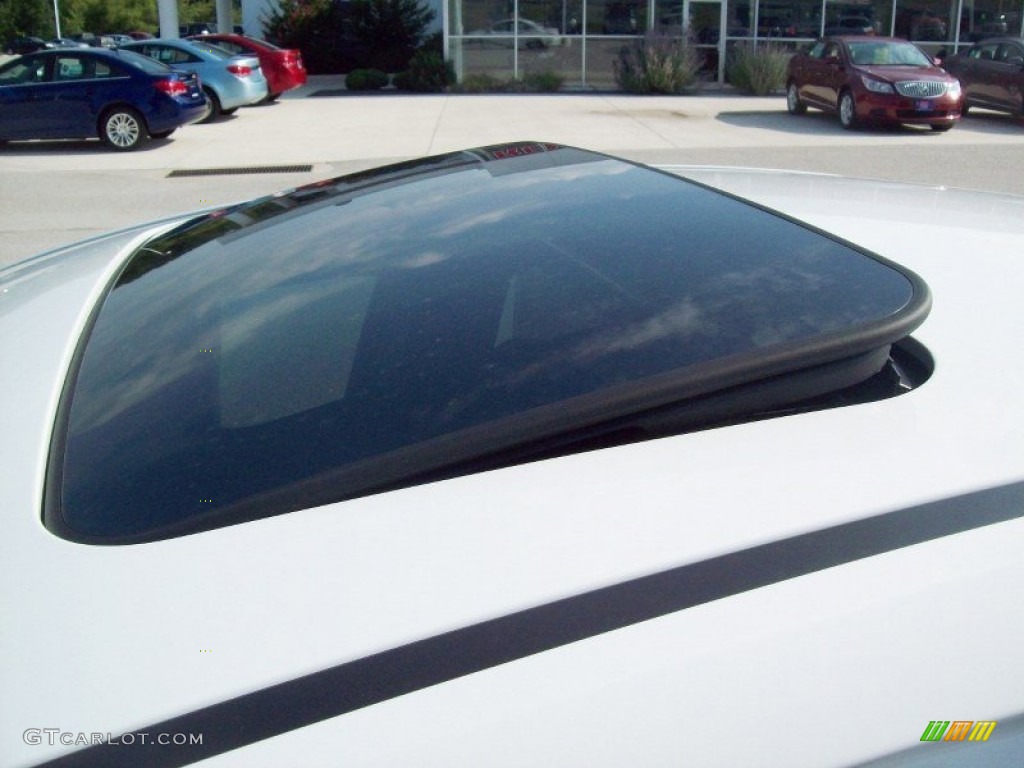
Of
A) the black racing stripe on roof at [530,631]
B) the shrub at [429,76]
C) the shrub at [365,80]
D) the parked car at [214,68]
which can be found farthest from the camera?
the shrub at [365,80]

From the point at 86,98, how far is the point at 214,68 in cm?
458

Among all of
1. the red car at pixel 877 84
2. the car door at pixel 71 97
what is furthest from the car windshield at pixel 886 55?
the car door at pixel 71 97

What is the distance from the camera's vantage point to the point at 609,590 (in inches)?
47.4

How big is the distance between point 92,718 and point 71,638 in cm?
12

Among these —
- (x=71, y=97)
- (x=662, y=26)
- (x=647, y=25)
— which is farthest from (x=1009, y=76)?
(x=71, y=97)

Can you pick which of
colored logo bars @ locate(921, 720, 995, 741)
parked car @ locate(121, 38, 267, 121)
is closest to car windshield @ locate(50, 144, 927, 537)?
colored logo bars @ locate(921, 720, 995, 741)

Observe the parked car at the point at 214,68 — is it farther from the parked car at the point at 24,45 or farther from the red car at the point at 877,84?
the parked car at the point at 24,45

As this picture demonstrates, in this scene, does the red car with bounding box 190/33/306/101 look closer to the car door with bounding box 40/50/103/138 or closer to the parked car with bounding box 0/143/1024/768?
the car door with bounding box 40/50/103/138

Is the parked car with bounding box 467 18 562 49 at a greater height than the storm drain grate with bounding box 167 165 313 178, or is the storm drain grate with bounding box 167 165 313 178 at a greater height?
the parked car with bounding box 467 18 562 49

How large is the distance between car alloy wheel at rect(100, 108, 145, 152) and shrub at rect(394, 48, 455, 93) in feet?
38.6

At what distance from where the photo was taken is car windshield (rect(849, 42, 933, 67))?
1792cm

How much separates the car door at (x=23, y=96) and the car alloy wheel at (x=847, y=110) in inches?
519

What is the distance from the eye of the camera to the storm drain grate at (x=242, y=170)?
13.5 metres

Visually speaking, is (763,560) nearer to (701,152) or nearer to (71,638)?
(71,638)
